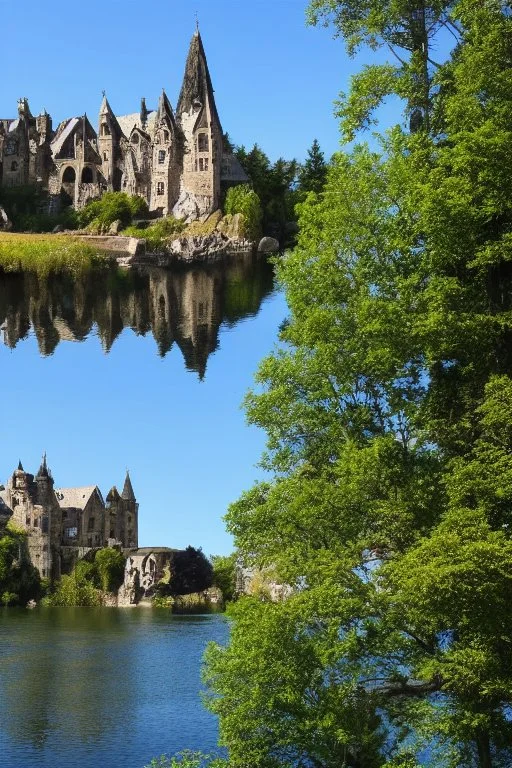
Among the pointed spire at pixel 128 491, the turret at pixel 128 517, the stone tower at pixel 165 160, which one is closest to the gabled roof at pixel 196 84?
the stone tower at pixel 165 160

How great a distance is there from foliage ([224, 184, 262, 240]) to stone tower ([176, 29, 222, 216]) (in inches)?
Answer: 163

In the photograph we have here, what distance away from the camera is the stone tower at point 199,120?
170 ft

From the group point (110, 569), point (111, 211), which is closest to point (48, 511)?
point (110, 569)

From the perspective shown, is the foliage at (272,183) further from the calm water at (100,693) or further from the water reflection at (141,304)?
the calm water at (100,693)

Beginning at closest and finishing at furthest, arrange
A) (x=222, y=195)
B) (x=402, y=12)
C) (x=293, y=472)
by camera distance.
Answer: (x=293, y=472) < (x=402, y=12) < (x=222, y=195)

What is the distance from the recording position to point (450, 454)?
23.2 metres

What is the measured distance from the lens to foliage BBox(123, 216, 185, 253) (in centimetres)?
4097

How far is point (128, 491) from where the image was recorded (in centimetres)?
11800

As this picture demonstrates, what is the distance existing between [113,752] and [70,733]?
4155mm

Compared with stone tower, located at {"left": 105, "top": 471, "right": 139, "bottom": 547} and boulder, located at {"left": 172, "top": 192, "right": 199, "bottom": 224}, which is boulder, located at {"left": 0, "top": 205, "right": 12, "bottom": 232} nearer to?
boulder, located at {"left": 172, "top": 192, "right": 199, "bottom": 224}

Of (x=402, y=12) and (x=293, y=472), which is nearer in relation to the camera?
(x=293, y=472)

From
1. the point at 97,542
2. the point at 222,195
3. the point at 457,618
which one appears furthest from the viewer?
the point at 97,542

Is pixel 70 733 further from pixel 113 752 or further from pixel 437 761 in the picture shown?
pixel 437 761

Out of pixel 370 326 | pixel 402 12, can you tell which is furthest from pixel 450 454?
pixel 402 12
